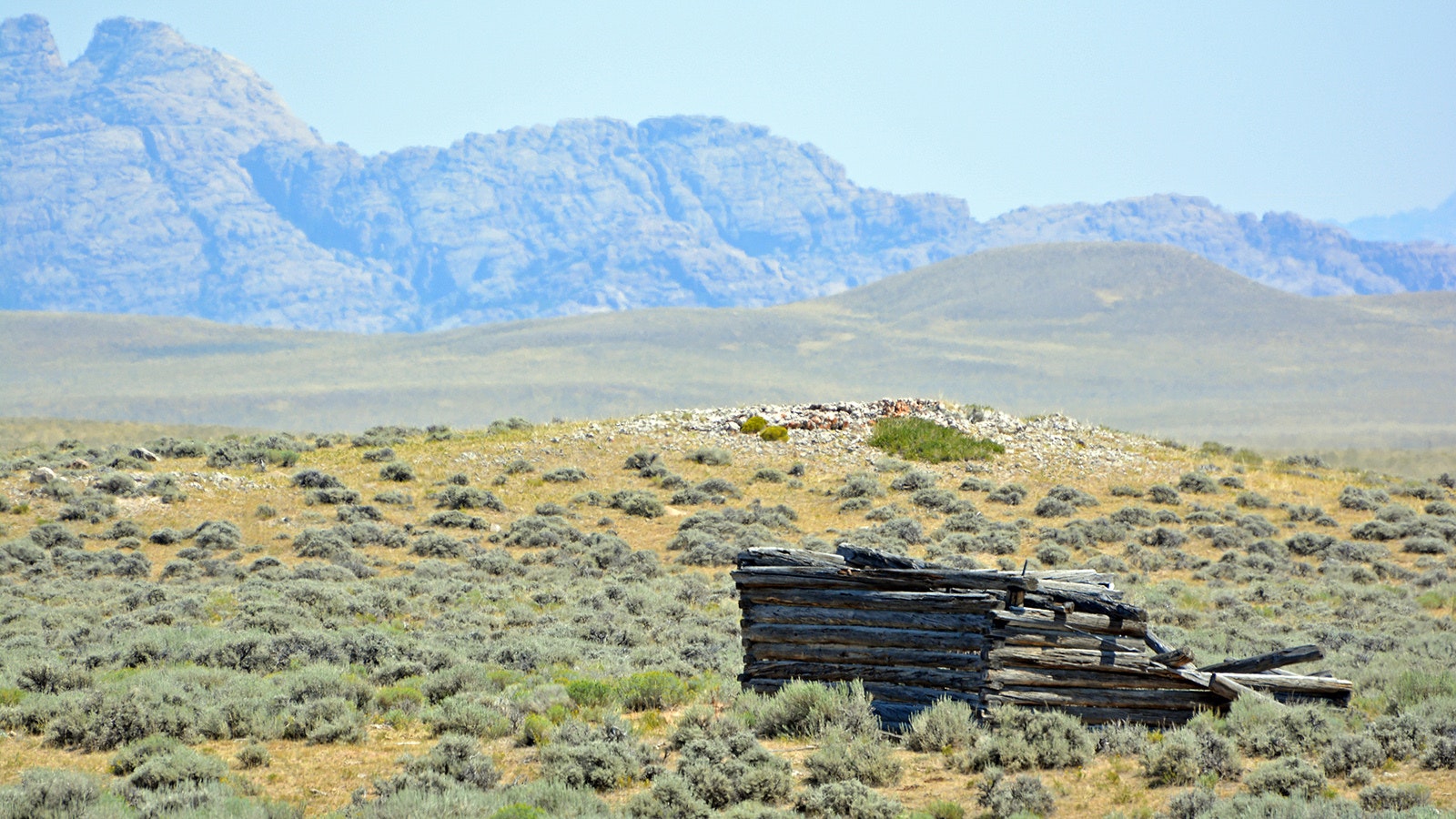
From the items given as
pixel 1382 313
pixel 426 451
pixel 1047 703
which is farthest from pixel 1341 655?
pixel 1382 313

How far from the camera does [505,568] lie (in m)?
22.9

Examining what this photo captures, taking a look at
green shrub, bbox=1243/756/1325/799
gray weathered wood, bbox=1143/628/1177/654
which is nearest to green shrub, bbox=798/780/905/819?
green shrub, bbox=1243/756/1325/799

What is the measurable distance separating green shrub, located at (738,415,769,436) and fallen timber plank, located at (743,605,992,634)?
2435cm

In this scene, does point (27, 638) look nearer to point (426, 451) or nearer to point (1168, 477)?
point (426, 451)

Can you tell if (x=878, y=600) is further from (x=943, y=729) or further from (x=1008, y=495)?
(x=1008, y=495)

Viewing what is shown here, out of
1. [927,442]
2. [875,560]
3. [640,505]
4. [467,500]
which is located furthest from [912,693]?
[927,442]

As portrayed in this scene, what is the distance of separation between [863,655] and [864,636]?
0.68 feet

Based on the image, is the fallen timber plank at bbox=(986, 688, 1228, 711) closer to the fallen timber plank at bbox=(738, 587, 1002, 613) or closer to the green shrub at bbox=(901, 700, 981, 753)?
the green shrub at bbox=(901, 700, 981, 753)

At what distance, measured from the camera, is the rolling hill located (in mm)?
122875

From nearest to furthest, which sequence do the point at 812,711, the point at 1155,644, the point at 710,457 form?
1. the point at 812,711
2. the point at 1155,644
3. the point at 710,457

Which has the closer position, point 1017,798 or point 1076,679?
point 1017,798

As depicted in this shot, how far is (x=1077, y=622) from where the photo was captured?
1062 centimetres

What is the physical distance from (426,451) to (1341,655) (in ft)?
87.6

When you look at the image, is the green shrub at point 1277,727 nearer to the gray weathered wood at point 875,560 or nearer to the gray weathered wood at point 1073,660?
the gray weathered wood at point 1073,660
